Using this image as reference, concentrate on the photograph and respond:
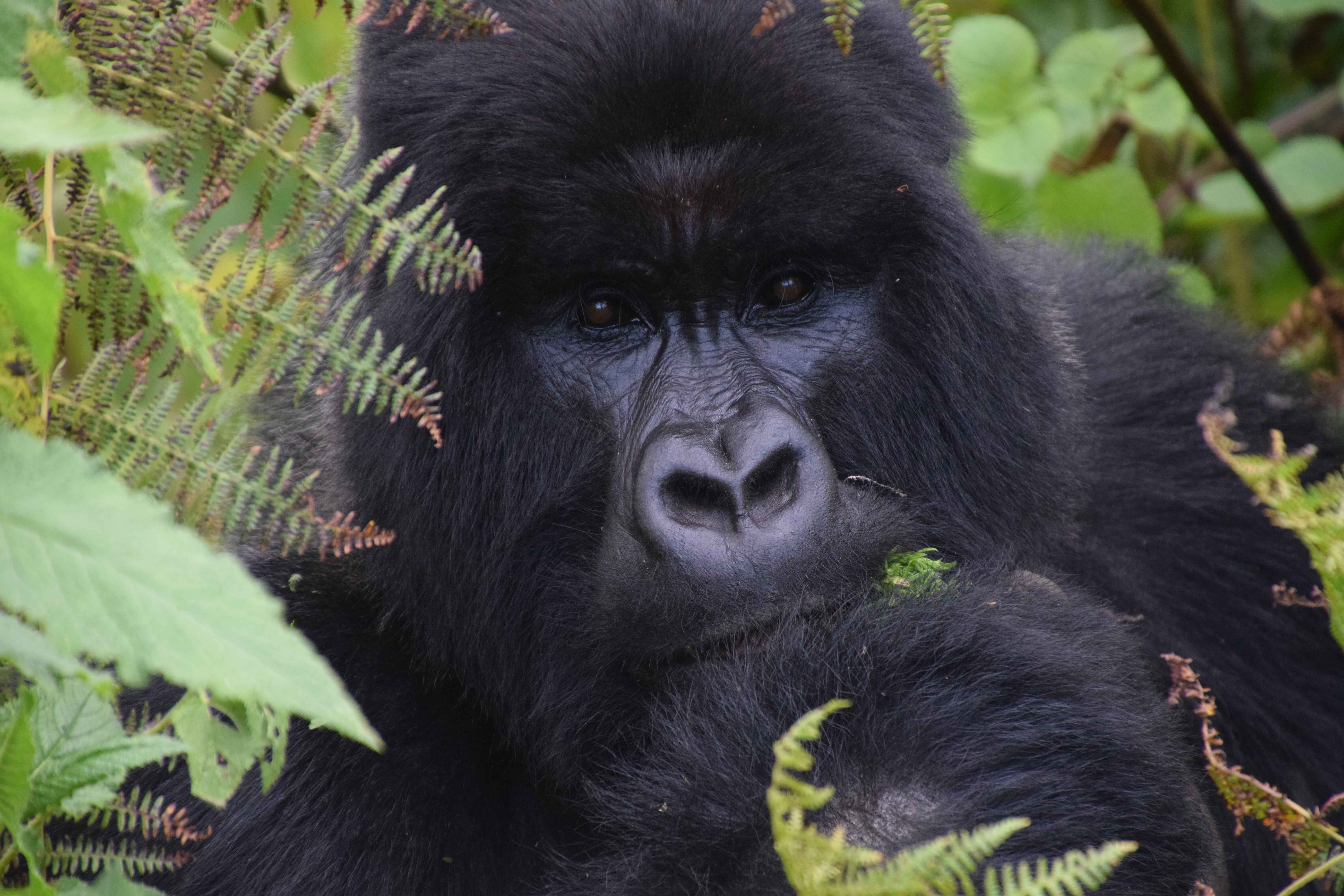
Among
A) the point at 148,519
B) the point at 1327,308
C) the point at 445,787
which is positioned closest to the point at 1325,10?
the point at 1327,308

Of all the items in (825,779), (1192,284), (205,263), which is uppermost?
(205,263)

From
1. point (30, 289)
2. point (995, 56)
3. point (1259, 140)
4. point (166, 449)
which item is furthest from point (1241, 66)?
point (30, 289)

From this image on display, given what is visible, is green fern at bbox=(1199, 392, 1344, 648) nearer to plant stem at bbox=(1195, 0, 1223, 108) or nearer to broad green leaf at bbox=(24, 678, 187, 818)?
broad green leaf at bbox=(24, 678, 187, 818)

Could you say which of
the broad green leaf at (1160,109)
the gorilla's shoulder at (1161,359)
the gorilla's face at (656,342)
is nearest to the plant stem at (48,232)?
the gorilla's face at (656,342)

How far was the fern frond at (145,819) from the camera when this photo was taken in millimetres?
1801

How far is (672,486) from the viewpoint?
2201 millimetres

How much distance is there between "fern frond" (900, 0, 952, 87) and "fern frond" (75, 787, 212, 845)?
151cm

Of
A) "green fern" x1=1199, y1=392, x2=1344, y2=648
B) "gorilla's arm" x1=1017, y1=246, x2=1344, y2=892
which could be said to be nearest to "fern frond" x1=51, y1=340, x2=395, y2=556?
"green fern" x1=1199, y1=392, x2=1344, y2=648

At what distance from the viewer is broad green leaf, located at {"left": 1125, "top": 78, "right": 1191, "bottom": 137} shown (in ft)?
14.0

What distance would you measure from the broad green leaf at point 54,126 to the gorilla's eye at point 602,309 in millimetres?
1300

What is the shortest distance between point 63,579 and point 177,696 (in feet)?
4.07

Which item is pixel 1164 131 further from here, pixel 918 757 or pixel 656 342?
pixel 918 757

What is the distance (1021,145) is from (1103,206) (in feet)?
1.60

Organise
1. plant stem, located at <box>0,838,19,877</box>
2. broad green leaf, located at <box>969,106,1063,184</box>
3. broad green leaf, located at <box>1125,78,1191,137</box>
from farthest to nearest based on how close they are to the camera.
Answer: broad green leaf, located at <box>1125,78,1191,137</box>, broad green leaf, located at <box>969,106,1063,184</box>, plant stem, located at <box>0,838,19,877</box>
